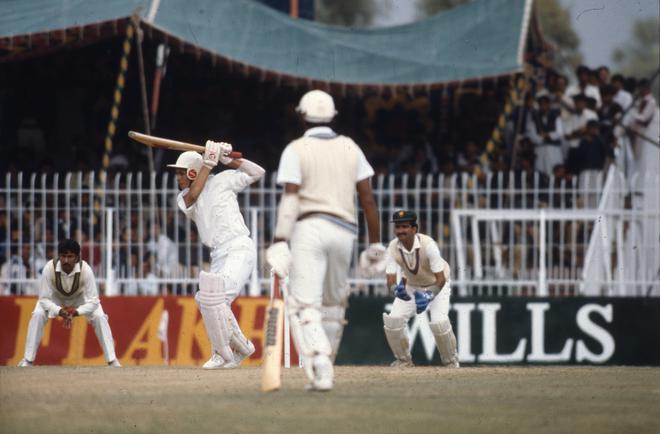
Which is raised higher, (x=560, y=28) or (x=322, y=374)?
(x=560, y=28)

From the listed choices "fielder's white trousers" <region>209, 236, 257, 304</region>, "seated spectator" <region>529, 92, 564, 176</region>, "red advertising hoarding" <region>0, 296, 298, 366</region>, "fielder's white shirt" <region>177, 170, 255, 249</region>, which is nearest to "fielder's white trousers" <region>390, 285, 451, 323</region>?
"fielder's white trousers" <region>209, 236, 257, 304</region>

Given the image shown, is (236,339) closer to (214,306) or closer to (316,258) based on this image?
(214,306)

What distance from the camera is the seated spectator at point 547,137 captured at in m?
21.3

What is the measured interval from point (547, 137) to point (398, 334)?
6004 mm

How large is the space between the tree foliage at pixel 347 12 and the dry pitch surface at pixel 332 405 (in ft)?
125

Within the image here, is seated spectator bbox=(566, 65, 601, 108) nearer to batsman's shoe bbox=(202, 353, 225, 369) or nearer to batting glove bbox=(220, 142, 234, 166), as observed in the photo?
batting glove bbox=(220, 142, 234, 166)

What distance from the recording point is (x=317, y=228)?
1073cm

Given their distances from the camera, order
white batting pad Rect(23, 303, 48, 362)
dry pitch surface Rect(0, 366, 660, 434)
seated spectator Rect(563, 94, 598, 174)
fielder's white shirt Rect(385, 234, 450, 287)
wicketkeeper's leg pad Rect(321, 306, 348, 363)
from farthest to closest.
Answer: seated spectator Rect(563, 94, 598, 174), white batting pad Rect(23, 303, 48, 362), fielder's white shirt Rect(385, 234, 450, 287), wicketkeeper's leg pad Rect(321, 306, 348, 363), dry pitch surface Rect(0, 366, 660, 434)

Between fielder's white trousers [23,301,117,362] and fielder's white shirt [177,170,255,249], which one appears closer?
fielder's white shirt [177,170,255,249]

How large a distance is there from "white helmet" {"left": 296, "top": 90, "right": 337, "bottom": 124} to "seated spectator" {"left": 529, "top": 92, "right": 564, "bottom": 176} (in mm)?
10587

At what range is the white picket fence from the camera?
19109mm

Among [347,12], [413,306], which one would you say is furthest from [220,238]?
[347,12]

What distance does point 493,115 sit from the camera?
22609 millimetres

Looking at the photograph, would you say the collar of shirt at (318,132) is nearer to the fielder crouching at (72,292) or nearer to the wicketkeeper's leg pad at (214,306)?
the wicketkeeper's leg pad at (214,306)
